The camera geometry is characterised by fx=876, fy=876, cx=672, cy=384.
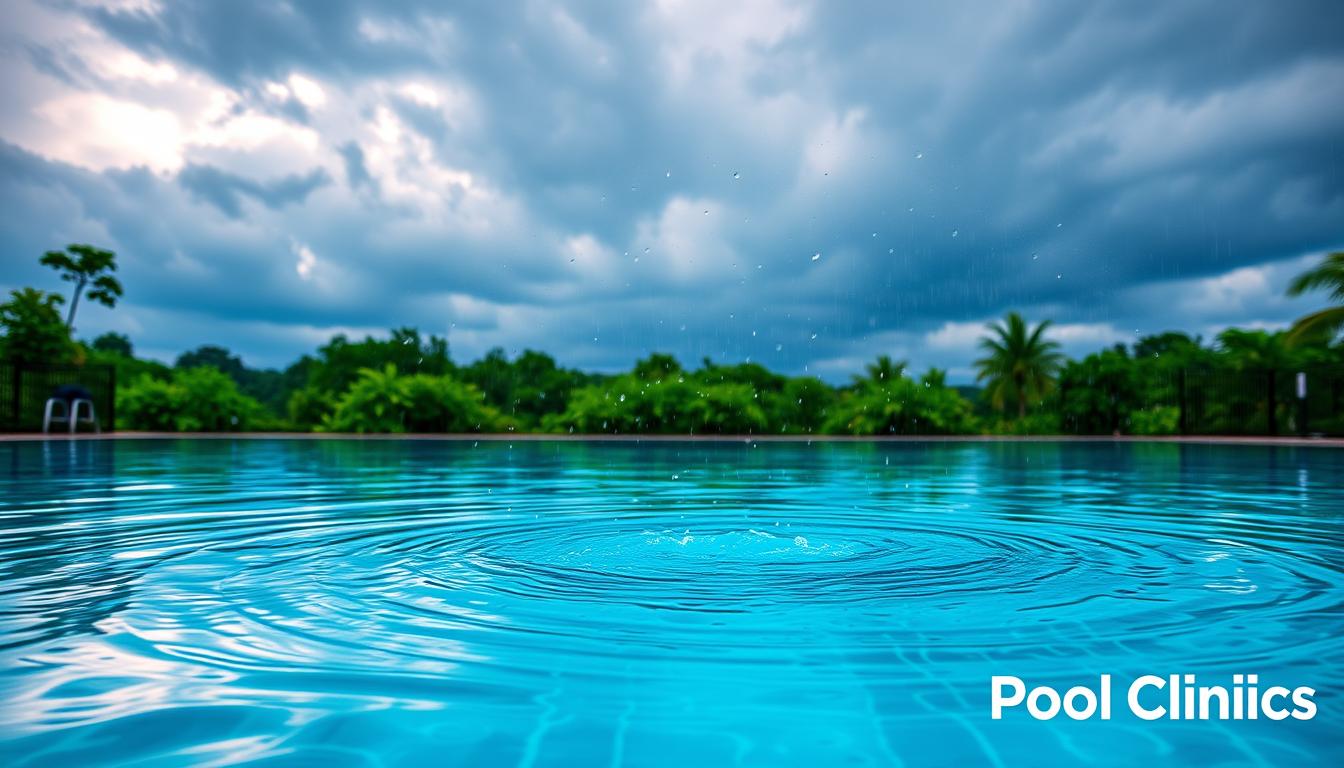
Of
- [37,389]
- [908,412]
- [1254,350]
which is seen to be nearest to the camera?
[37,389]

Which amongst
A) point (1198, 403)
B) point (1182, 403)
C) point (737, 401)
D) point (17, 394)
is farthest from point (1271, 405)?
point (17, 394)

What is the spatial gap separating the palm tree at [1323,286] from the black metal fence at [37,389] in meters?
28.8

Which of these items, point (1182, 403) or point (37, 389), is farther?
point (1182, 403)

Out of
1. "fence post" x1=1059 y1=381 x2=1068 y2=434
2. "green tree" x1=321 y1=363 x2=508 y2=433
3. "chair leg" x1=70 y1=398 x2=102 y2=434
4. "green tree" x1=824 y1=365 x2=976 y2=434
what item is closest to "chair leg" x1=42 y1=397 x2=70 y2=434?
"chair leg" x1=70 y1=398 x2=102 y2=434

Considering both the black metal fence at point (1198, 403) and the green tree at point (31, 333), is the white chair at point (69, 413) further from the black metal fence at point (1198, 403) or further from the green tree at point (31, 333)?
the black metal fence at point (1198, 403)

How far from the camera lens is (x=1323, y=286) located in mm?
21422

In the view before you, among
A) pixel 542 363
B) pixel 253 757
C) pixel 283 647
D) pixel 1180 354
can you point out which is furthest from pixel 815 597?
pixel 542 363

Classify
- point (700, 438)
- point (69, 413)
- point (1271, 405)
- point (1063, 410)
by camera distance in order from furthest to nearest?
point (1063, 410), point (700, 438), point (1271, 405), point (69, 413)

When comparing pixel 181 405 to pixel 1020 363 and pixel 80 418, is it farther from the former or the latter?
pixel 1020 363

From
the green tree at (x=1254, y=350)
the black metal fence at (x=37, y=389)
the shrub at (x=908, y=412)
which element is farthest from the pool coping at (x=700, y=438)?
the green tree at (x=1254, y=350)

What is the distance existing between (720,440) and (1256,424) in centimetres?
1451

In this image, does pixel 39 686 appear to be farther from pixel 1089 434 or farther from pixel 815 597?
pixel 1089 434

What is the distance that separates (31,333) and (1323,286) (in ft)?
105

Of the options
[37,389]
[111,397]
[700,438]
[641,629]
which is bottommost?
[641,629]
